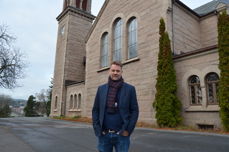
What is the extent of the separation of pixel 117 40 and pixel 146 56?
5471 mm

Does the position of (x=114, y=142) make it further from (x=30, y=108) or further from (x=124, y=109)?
(x=30, y=108)

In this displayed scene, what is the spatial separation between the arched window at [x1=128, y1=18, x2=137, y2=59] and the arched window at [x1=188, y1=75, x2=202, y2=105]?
606cm

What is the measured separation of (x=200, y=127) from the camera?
1236 cm

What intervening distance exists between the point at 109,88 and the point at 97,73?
62.3ft

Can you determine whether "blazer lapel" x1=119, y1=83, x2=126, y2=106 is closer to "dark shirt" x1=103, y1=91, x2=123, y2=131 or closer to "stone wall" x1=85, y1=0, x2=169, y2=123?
"dark shirt" x1=103, y1=91, x2=123, y2=131

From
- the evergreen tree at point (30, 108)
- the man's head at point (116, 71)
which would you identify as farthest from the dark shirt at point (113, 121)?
the evergreen tree at point (30, 108)

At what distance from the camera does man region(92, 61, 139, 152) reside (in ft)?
8.68

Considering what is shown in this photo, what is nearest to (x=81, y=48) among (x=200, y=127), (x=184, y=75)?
(x=184, y=75)

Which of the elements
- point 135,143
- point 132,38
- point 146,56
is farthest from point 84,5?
point 135,143

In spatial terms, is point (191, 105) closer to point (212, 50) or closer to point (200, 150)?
point (212, 50)

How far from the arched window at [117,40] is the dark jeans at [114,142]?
17193 mm

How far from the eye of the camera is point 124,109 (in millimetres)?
2693

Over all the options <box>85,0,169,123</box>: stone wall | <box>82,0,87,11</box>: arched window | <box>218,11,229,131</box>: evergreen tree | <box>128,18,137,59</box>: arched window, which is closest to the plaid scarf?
<box>218,11,229,131</box>: evergreen tree

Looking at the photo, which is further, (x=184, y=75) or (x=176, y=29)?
(x=176, y=29)
